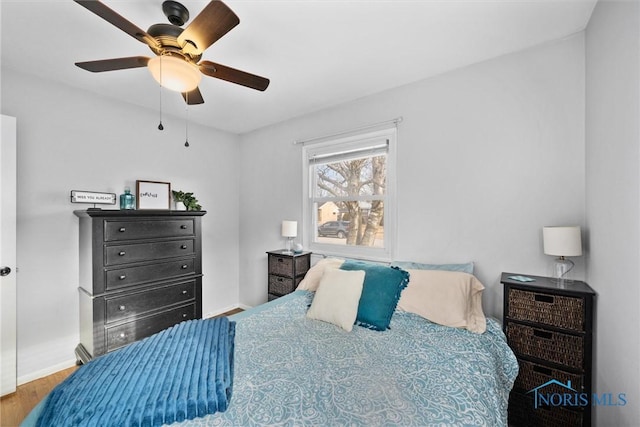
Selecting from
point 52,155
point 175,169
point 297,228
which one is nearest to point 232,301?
point 297,228

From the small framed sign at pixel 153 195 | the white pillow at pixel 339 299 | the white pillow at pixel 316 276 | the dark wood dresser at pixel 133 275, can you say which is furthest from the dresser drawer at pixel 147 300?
the white pillow at pixel 339 299

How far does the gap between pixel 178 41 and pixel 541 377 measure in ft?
Answer: 9.42

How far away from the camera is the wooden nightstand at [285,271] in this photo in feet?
9.82

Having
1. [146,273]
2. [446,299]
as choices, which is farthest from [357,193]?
[146,273]

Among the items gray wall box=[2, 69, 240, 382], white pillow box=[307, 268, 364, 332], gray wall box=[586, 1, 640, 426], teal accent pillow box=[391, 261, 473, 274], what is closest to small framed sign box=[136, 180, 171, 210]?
gray wall box=[2, 69, 240, 382]

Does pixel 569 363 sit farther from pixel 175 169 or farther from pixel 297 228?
pixel 175 169

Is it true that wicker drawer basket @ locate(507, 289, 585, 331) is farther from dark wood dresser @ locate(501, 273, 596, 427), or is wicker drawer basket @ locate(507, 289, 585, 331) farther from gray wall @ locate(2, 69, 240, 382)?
gray wall @ locate(2, 69, 240, 382)

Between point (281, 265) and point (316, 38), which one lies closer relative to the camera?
point (316, 38)

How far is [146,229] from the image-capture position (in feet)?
8.67

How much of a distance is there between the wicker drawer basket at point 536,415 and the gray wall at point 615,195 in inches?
4.8

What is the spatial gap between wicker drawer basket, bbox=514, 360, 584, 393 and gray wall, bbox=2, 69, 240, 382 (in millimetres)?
3764

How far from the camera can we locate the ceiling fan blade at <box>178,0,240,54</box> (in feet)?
3.93

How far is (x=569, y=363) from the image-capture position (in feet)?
5.17

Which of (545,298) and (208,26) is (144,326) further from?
(545,298)
